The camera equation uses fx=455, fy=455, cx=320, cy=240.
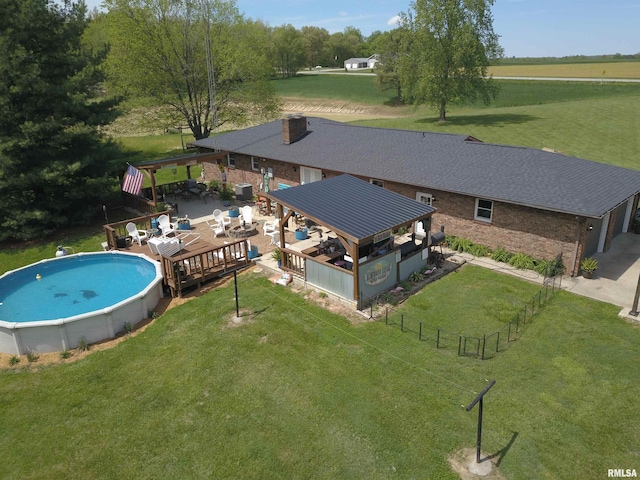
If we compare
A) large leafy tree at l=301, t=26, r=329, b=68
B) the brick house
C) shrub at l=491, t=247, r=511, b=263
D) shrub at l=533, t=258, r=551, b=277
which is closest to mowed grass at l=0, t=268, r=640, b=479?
shrub at l=533, t=258, r=551, b=277

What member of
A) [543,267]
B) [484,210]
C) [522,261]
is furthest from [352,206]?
[543,267]

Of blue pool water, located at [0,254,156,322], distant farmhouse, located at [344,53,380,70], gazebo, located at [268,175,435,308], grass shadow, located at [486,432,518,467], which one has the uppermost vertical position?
distant farmhouse, located at [344,53,380,70]

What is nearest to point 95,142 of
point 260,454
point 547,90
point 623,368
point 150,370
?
point 150,370

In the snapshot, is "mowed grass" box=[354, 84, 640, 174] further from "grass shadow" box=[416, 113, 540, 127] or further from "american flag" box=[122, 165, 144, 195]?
"american flag" box=[122, 165, 144, 195]

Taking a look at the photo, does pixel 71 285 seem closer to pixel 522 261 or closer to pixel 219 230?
pixel 219 230

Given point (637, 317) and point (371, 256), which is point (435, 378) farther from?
point (637, 317)

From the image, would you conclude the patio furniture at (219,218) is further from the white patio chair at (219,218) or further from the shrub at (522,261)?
the shrub at (522,261)

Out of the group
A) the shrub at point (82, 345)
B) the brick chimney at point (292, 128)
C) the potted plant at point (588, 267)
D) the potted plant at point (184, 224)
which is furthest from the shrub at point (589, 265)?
the brick chimney at point (292, 128)
